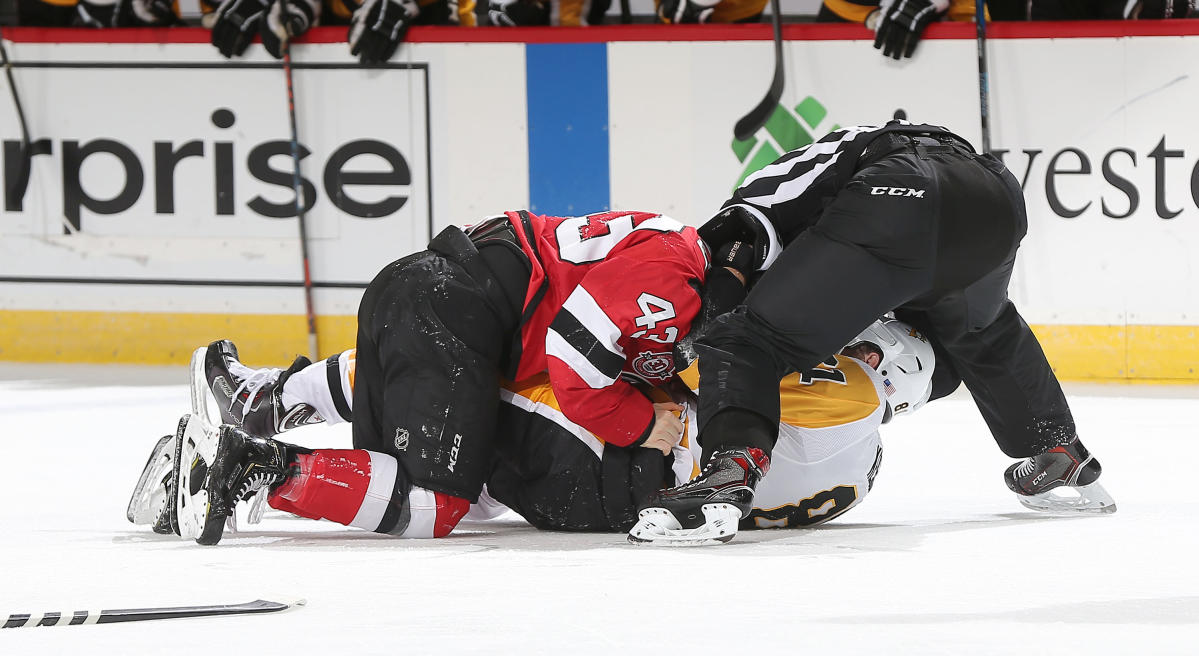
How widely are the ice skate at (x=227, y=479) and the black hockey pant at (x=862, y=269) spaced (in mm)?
711

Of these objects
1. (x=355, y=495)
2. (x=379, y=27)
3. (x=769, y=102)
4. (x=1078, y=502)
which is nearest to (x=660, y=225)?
(x=355, y=495)

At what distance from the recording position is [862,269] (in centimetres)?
207

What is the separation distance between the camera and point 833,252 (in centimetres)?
208

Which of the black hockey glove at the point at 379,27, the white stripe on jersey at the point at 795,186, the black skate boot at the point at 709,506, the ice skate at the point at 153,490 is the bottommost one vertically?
the ice skate at the point at 153,490

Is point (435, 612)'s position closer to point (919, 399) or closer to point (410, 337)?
point (410, 337)

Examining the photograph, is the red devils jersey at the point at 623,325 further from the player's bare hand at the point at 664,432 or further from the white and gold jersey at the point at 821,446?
the white and gold jersey at the point at 821,446

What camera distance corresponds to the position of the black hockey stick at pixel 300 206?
498 cm

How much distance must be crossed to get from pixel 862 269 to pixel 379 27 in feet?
10.6

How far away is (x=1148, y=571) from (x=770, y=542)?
0.57m

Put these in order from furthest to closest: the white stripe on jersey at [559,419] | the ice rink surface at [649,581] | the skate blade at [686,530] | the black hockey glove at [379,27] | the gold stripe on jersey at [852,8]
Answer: the black hockey glove at [379,27] < the gold stripe on jersey at [852,8] < the white stripe on jersey at [559,419] < the skate blade at [686,530] < the ice rink surface at [649,581]

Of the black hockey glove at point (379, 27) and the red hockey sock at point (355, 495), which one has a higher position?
the black hockey glove at point (379, 27)

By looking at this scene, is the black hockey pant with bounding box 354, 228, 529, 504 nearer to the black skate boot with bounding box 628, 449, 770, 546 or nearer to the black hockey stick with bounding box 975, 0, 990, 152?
the black skate boot with bounding box 628, 449, 770, 546

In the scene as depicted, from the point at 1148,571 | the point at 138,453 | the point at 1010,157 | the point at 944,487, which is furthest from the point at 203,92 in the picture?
the point at 1148,571

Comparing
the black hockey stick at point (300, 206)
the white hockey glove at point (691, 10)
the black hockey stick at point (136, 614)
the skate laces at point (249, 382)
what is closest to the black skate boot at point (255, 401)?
the skate laces at point (249, 382)
